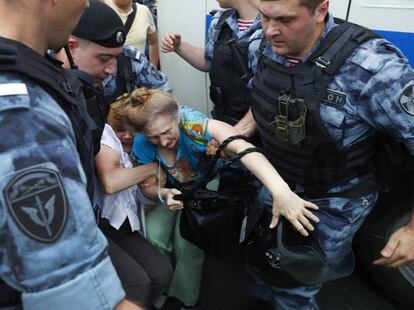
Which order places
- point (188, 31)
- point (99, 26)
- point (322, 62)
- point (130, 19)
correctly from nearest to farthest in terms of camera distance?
point (322, 62)
point (99, 26)
point (188, 31)
point (130, 19)

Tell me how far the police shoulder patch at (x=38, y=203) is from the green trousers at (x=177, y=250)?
144 centimetres

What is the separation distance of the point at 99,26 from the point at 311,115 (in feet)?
3.54

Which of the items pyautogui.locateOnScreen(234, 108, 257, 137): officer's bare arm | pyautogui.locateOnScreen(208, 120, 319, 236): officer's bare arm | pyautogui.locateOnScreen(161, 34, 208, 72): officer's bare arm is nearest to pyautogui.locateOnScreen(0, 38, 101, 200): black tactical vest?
pyautogui.locateOnScreen(208, 120, 319, 236): officer's bare arm

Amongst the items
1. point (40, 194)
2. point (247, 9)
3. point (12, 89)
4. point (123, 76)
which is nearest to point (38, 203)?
point (40, 194)

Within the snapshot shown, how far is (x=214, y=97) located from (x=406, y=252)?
1.48m

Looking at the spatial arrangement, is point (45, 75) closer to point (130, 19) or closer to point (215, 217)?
point (215, 217)

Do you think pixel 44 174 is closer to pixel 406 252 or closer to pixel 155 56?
pixel 406 252

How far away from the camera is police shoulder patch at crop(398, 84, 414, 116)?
4.36 ft

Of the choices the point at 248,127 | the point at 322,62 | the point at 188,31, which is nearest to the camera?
the point at 322,62

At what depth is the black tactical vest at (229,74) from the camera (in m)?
2.29

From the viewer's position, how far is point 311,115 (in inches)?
57.9

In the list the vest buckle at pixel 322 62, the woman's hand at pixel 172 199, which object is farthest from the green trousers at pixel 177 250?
the vest buckle at pixel 322 62

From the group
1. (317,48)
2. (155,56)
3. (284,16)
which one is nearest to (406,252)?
(317,48)

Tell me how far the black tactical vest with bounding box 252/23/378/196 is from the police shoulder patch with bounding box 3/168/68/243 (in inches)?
40.1
